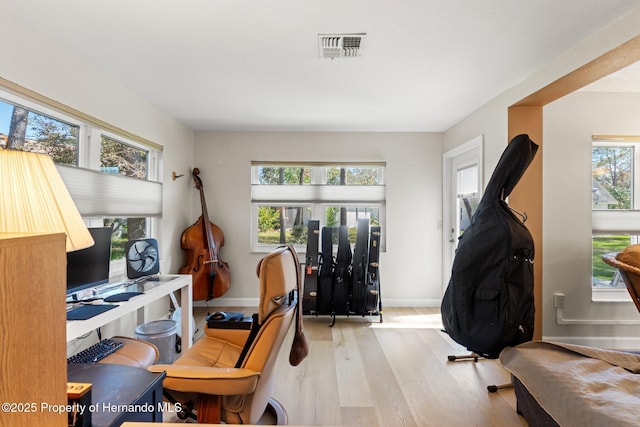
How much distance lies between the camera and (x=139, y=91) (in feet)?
8.98

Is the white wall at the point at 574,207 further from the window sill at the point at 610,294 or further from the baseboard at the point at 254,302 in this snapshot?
the baseboard at the point at 254,302

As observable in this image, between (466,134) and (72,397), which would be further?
(466,134)

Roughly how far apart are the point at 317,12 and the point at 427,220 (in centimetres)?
309

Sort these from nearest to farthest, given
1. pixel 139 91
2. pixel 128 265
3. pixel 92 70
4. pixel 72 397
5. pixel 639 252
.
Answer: pixel 72 397 < pixel 639 252 < pixel 92 70 < pixel 128 265 < pixel 139 91

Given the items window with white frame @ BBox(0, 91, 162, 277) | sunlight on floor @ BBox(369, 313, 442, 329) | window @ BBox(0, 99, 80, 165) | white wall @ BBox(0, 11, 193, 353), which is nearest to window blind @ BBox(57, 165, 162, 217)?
window with white frame @ BBox(0, 91, 162, 277)

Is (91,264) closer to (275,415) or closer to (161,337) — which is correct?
(161,337)

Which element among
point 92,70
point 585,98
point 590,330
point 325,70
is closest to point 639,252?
point 590,330

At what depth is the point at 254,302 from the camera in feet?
13.2

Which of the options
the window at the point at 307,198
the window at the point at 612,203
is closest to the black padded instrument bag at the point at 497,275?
the window at the point at 612,203

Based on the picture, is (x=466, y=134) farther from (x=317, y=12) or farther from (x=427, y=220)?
(x=317, y=12)

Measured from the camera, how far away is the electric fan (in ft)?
7.98

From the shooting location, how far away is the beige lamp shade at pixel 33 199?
2.40 ft

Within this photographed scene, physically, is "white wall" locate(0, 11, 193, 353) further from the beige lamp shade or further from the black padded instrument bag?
the black padded instrument bag

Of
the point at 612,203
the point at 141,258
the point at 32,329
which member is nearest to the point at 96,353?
the point at 141,258
